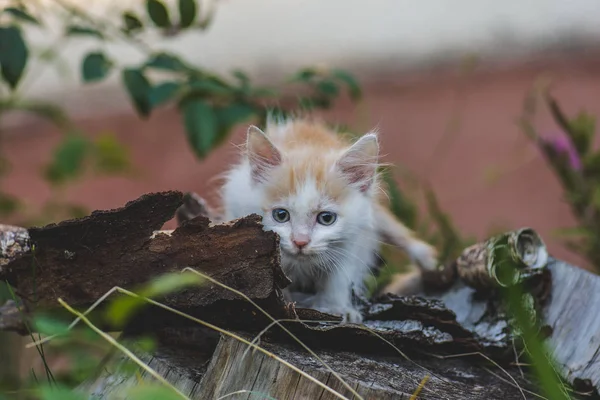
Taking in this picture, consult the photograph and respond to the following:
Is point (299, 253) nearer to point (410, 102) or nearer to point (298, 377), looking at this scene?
point (298, 377)

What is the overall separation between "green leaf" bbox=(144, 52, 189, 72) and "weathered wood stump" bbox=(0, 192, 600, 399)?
30.9 inches

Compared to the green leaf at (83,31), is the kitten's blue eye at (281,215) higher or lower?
lower

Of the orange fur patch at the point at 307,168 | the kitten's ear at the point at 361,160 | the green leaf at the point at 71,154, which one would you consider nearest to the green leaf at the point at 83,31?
the orange fur patch at the point at 307,168

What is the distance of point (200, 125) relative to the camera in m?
2.02

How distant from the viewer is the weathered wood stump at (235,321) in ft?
4.04

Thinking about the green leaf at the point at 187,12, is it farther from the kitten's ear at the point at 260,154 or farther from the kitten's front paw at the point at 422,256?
the kitten's front paw at the point at 422,256

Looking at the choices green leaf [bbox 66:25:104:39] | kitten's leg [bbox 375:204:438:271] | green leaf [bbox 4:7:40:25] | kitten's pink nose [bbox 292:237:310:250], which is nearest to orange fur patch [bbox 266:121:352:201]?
kitten's pink nose [bbox 292:237:310:250]

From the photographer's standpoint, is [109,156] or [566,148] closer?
[566,148]

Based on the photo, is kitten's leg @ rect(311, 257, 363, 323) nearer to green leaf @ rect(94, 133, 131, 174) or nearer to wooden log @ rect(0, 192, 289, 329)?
wooden log @ rect(0, 192, 289, 329)

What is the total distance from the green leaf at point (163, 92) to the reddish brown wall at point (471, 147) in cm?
147

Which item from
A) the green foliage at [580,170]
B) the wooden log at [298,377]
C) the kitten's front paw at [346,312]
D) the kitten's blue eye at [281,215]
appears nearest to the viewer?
the wooden log at [298,377]

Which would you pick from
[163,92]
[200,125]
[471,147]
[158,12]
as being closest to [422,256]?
[200,125]

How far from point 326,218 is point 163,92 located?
2.03 feet

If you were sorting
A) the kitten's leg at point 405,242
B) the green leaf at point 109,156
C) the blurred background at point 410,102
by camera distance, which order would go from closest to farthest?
the kitten's leg at point 405,242 → the green leaf at point 109,156 → the blurred background at point 410,102
